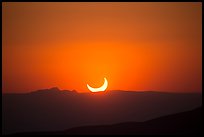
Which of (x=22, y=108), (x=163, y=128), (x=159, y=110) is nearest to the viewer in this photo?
(x=163, y=128)

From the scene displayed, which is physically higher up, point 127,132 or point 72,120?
point 72,120

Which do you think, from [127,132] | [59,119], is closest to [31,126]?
[59,119]

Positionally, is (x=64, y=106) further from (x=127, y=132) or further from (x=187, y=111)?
(x=187, y=111)

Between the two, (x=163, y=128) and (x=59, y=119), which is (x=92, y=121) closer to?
(x=59, y=119)

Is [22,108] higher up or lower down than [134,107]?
higher up

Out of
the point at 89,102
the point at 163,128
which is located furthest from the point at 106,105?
the point at 163,128

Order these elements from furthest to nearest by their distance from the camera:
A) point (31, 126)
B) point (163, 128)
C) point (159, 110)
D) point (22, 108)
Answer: point (22, 108) < point (31, 126) < point (159, 110) < point (163, 128)

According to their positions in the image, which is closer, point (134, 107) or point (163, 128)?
point (163, 128)

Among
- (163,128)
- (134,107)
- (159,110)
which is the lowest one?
(163,128)

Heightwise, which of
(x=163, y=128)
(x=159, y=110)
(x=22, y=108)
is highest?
(x=22, y=108)
